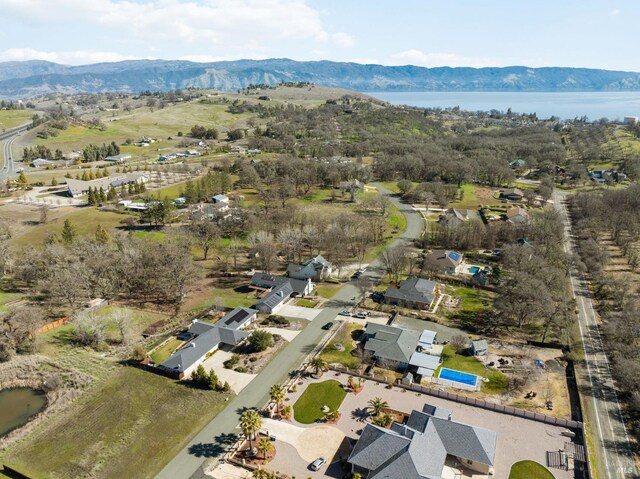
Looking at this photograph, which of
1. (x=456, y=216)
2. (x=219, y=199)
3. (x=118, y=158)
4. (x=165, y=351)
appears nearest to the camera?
(x=165, y=351)

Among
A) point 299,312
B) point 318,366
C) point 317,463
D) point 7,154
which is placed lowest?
point 317,463

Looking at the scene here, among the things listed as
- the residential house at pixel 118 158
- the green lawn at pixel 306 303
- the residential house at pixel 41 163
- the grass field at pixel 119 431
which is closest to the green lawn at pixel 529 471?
the grass field at pixel 119 431

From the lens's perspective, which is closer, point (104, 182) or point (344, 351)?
point (344, 351)

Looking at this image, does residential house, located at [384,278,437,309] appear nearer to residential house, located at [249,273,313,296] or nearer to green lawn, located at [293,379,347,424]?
residential house, located at [249,273,313,296]

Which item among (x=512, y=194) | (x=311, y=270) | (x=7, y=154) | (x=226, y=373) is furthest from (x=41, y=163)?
(x=512, y=194)

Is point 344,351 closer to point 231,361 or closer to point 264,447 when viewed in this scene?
point 231,361

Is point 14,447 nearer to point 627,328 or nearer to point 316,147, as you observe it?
point 627,328
